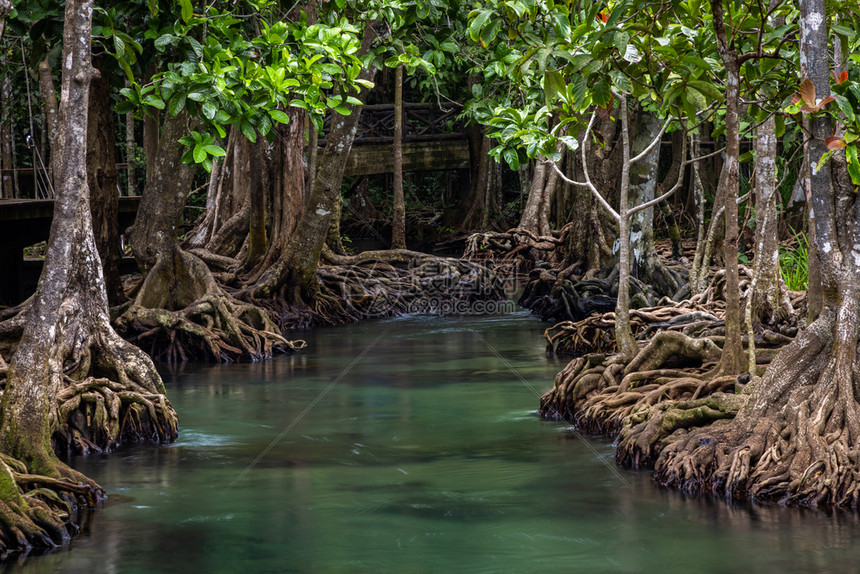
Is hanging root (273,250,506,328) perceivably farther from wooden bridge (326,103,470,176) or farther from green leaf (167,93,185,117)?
green leaf (167,93,185,117)

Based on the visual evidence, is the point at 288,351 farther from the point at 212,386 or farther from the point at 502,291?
the point at 502,291

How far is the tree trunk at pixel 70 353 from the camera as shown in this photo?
614cm

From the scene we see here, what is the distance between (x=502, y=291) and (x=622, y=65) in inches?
457

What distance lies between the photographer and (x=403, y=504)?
6641 mm

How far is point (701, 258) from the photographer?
13.4m

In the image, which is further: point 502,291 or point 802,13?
point 502,291

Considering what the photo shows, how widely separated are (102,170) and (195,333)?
2.31 m

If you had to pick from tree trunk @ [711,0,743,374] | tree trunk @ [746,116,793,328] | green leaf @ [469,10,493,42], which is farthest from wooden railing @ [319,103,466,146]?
green leaf @ [469,10,493,42]

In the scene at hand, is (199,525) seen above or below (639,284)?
below

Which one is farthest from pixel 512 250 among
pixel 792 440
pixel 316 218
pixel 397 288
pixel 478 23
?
pixel 792 440

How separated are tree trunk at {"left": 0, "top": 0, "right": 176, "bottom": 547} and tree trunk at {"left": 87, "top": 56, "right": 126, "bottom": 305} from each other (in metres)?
4.30

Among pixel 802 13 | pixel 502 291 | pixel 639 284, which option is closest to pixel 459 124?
pixel 502 291

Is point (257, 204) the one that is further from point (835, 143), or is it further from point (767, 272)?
point (835, 143)

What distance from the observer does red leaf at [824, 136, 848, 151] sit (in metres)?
5.98
